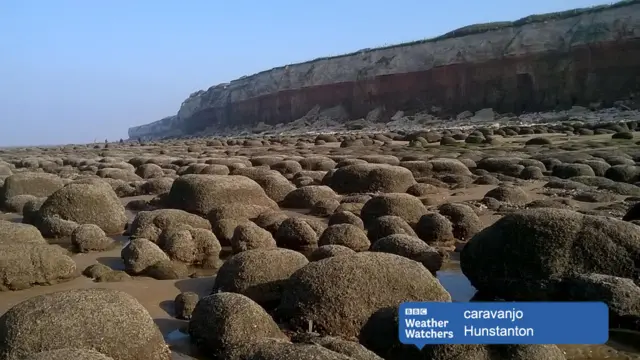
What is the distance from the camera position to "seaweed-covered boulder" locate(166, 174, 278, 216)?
8.62m

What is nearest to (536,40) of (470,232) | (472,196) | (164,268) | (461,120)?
(461,120)

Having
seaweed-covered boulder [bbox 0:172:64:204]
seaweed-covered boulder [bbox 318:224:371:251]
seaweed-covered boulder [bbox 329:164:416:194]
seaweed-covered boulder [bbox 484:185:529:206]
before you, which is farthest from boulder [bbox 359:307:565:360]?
seaweed-covered boulder [bbox 0:172:64:204]

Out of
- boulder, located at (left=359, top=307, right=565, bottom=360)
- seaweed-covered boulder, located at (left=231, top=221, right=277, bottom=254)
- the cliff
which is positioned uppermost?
the cliff

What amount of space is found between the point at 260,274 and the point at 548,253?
2661 mm

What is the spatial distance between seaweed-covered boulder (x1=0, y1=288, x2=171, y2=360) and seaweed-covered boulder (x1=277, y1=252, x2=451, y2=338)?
3.64 feet

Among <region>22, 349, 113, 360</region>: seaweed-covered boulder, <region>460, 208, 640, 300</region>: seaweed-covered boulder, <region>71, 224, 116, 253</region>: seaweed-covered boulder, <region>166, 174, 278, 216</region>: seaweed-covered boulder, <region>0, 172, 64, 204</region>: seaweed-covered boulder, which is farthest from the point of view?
<region>0, 172, 64, 204</region>: seaweed-covered boulder

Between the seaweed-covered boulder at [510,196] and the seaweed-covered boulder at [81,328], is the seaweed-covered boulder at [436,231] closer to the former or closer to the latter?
the seaweed-covered boulder at [510,196]

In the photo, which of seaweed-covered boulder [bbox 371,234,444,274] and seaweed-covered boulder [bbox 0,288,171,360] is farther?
seaweed-covered boulder [bbox 371,234,444,274]

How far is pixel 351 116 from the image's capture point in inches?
2277

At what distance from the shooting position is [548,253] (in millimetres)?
5035

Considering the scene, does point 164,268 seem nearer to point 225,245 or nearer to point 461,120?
point 225,245

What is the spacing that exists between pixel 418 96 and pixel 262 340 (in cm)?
5156

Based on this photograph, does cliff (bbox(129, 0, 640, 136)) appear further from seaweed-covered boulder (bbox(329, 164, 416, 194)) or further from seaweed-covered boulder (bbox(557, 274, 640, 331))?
seaweed-covered boulder (bbox(557, 274, 640, 331))

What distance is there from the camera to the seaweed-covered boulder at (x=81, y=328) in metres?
3.56
